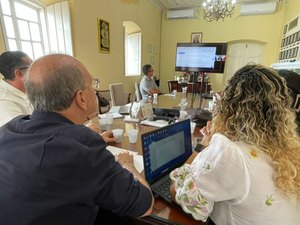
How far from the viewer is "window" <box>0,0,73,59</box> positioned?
8.27ft

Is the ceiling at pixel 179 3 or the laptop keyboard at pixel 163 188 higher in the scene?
the ceiling at pixel 179 3

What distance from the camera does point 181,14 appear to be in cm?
618

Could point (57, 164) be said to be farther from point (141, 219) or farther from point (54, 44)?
point (54, 44)

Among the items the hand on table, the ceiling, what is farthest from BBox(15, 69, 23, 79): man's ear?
the ceiling

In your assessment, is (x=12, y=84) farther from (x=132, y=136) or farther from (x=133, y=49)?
(x=133, y=49)

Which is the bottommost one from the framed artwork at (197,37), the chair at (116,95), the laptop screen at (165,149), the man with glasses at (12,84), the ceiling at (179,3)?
the chair at (116,95)

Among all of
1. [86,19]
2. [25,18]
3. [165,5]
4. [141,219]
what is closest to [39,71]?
[141,219]

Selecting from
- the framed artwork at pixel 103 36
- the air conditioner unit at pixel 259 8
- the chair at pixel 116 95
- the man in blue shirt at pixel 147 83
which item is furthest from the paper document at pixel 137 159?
the air conditioner unit at pixel 259 8

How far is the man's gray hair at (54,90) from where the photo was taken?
0.67 meters

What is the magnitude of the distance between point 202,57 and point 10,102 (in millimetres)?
2201

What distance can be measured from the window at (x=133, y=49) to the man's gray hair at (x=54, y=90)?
4858 mm

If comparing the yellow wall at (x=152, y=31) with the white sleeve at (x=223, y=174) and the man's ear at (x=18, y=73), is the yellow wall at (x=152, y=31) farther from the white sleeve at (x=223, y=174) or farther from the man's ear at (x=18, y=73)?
the white sleeve at (x=223, y=174)

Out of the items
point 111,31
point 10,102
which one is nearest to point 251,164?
point 10,102

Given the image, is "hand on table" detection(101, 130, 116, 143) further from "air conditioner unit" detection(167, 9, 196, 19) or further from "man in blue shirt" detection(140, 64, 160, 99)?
"air conditioner unit" detection(167, 9, 196, 19)
